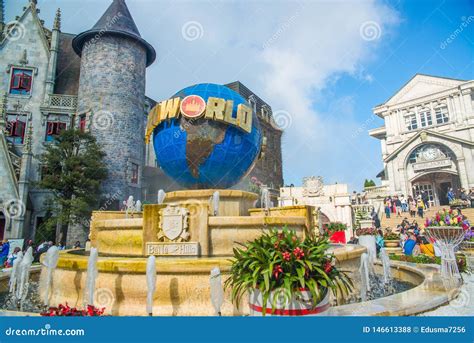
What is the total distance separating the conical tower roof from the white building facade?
22718 mm

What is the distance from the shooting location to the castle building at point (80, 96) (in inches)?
1013

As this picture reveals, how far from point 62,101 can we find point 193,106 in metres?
24.4

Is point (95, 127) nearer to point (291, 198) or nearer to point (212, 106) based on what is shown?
point (212, 106)

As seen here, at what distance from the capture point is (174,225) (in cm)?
746

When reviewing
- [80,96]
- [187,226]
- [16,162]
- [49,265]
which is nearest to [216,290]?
A: [187,226]

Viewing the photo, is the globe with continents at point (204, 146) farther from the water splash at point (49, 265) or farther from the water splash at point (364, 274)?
the water splash at point (364, 274)

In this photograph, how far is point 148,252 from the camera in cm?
744

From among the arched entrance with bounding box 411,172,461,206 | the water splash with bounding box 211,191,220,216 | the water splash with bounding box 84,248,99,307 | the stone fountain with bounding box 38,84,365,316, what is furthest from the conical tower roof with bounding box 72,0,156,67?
the arched entrance with bounding box 411,172,461,206

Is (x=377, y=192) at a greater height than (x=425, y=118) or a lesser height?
lesser

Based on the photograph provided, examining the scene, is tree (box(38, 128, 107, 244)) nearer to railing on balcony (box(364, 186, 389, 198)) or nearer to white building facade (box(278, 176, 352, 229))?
white building facade (box(278, 176, 352, 229))

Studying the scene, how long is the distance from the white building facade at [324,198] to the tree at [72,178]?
20.5 meters

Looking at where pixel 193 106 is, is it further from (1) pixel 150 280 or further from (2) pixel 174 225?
(1) pixel 150 280

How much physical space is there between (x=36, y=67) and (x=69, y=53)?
5.81 m
